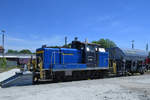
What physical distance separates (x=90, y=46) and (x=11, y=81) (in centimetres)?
700

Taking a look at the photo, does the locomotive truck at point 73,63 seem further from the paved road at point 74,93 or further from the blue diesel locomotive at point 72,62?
the paved road at point 74,93

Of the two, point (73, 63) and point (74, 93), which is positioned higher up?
point (73, 63)

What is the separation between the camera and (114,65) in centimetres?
1664

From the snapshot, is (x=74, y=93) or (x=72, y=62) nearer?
(x=74, y=93)

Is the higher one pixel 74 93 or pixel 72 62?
pixel 72 62

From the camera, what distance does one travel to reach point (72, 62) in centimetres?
1306

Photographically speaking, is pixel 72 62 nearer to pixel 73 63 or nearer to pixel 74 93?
pixel 73 63

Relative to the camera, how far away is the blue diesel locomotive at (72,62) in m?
Answer: 11.4

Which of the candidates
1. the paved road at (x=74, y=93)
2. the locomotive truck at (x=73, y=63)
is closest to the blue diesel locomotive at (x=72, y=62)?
the locomotive truck at (x=73, y=63)

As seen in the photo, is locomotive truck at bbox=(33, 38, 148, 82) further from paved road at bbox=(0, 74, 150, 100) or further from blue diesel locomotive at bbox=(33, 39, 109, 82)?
paved road at bbox=(0, 74, 150, 100)

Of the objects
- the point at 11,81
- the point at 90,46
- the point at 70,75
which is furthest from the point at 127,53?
the point at 11,81

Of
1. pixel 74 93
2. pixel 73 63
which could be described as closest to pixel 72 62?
pixel 73 63

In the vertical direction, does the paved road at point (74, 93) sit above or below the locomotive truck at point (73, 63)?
below

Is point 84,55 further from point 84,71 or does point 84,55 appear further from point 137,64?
point 137,64
